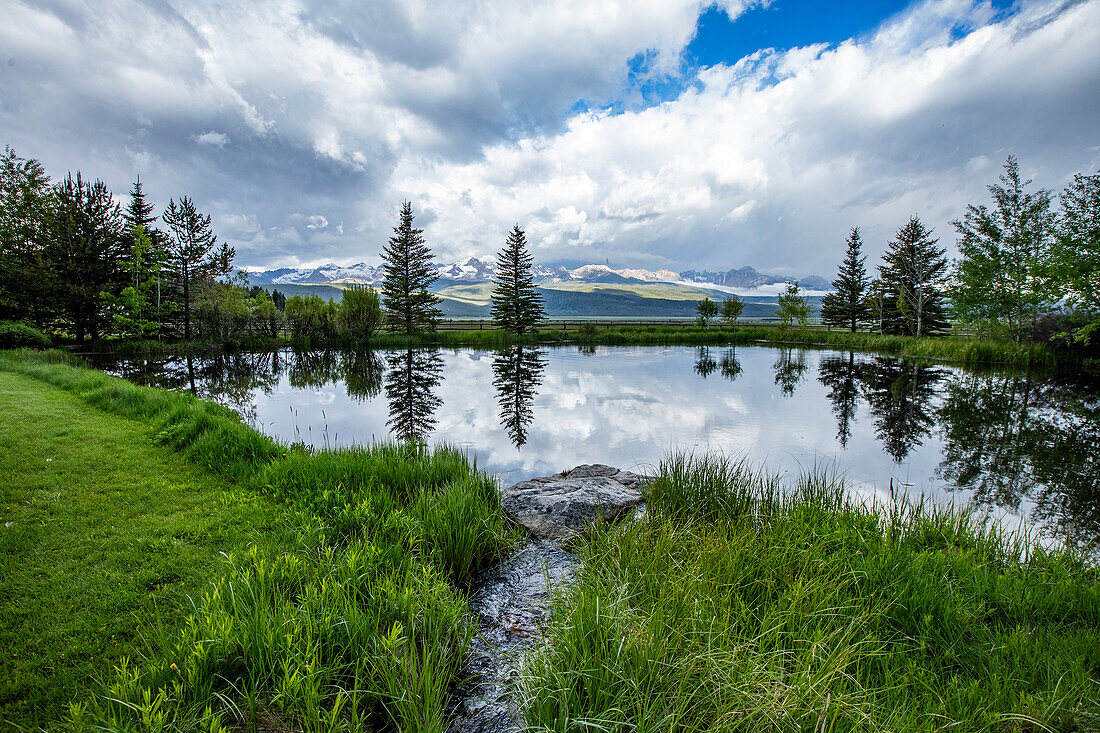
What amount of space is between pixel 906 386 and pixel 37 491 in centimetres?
2314

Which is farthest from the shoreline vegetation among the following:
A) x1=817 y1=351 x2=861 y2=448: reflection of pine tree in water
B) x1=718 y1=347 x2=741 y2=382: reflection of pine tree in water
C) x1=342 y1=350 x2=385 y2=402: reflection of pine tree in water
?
x1=718 y1=347 x2=741 y2=382: reflection of pine tree in water

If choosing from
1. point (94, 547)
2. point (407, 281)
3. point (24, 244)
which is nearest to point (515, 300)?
point (407, 281)

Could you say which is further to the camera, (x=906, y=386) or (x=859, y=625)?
(x=906, y=386)

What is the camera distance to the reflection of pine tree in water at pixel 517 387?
37.0ft

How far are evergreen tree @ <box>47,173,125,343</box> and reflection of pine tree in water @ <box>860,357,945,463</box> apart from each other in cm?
3719

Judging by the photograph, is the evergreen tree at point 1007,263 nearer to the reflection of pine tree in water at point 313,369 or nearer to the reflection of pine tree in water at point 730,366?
the reflection of pine tree in water at point 730,366

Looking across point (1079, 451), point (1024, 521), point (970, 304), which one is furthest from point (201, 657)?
point (970, 304)

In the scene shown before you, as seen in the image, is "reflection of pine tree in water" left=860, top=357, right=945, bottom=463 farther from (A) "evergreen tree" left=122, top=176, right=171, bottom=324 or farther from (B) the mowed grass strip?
(A) "evergreen tree" left=122, top=176, right=171, bottom=324

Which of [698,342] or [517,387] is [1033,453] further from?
[698,342]

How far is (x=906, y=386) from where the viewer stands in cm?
1659

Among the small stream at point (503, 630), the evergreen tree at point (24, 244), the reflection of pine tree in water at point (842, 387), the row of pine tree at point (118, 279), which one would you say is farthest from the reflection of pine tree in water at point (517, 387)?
the evergreen tree at point (24, 244)

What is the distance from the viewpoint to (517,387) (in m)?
16.9

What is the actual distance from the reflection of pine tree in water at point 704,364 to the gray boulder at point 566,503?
574 inches

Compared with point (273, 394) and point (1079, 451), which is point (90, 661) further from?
point (1079, 451)
